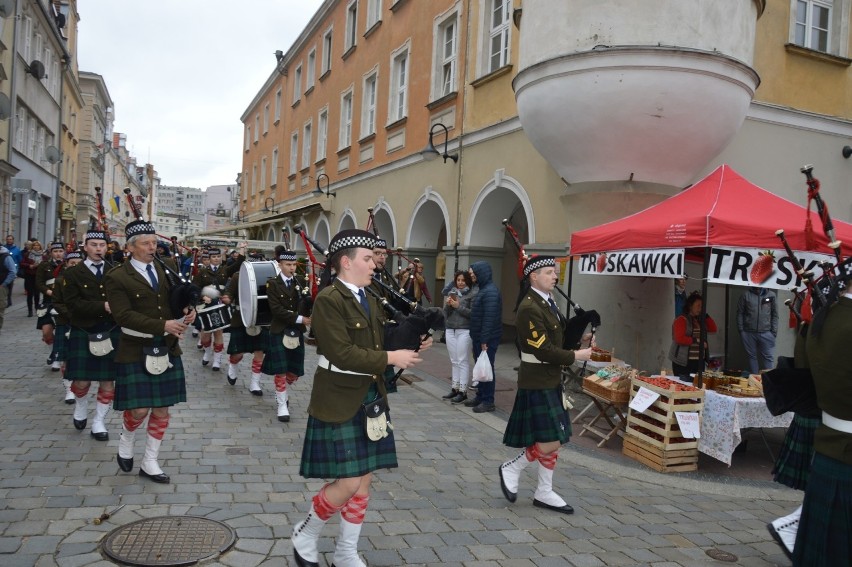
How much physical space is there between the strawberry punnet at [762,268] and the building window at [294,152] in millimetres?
25216

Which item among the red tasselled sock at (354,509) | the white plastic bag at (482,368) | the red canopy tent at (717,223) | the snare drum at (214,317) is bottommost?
the red tasselled sock at (354,509)

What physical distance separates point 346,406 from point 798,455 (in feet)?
10.1

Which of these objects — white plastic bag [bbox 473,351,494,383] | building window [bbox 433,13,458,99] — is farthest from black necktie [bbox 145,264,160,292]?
building window [bbox 433,13,458,99]

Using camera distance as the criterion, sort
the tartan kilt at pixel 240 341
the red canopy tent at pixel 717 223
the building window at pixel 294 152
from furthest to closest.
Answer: the building window at pixel 294 152, the tartan kilt at pixel 240 341, the red canopy tent at pixel 717 223

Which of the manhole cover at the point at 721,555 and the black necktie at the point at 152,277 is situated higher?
the black necktie at the point at 152,277

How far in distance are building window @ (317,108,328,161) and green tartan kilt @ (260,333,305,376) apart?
18285 millimetres

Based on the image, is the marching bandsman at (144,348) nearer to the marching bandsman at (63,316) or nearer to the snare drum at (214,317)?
the snare drum at (214,317)

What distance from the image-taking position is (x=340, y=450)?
3504 mm

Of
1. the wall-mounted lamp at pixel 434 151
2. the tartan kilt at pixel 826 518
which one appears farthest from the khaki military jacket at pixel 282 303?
the wall-mounted lamp at pixel 434 151

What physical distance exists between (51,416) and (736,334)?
11.1 m

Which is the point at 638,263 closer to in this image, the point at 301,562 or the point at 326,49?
the point at 301,562

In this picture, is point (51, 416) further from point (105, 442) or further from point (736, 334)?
point (736, 334)

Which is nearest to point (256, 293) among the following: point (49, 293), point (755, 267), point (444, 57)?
point (49, 293)

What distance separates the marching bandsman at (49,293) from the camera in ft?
30.8
